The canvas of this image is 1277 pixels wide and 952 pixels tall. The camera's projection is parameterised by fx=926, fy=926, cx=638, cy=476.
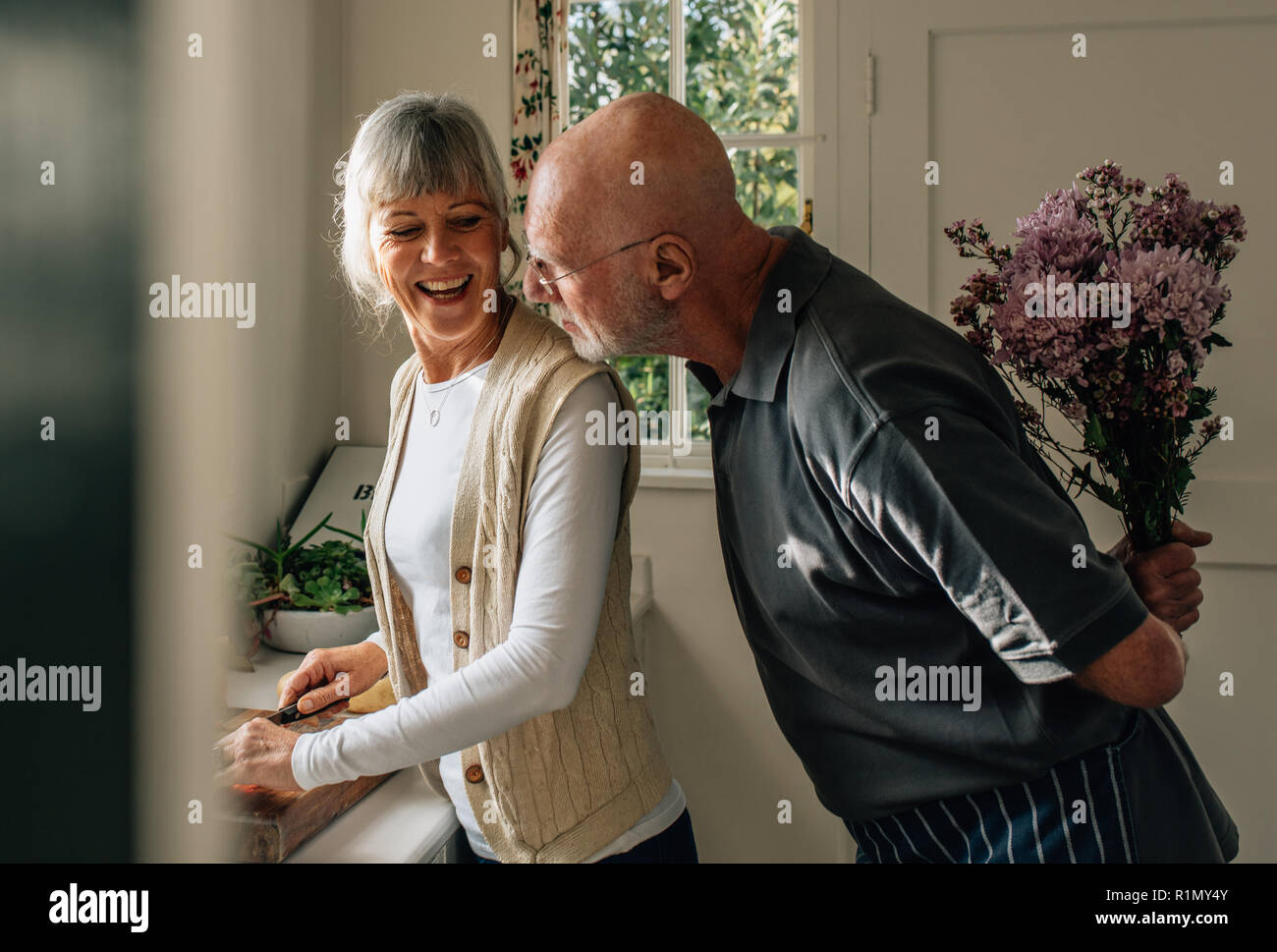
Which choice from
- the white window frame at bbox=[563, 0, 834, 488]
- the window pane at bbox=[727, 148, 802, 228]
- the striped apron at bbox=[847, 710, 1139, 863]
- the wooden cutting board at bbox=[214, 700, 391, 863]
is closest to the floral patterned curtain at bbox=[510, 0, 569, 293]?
the white window frame at bbox=[563, 0, 834, 488]

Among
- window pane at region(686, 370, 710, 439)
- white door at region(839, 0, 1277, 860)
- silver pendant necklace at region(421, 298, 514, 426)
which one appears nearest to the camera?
silver pendant necklace at region(421, 298, 514, 426)

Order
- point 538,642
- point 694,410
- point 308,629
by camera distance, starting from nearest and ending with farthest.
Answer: point 538,642 → point 308,629 → point 694,410

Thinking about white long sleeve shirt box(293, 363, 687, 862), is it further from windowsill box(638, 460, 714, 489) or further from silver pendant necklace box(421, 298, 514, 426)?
windowsill box(638, 460, 714, 489)

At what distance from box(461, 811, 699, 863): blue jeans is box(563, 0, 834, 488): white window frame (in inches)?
46.3

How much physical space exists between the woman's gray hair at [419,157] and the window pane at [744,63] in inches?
55.8

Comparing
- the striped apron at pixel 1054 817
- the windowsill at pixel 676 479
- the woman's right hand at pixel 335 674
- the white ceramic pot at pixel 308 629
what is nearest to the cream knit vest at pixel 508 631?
the woman's right hand at pixel 335 674

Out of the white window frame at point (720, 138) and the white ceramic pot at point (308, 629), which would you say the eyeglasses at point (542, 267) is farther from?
the white window frame at point (720, 138)

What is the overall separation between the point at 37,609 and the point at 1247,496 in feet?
7.09

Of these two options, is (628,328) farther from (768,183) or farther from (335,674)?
(768,183)

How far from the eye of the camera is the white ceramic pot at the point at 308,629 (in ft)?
5.32

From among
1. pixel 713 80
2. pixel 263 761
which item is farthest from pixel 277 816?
pixel 713 80

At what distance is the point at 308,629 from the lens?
162 centimetres

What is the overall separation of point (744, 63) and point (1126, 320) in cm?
156

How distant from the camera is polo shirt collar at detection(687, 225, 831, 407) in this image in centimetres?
89
